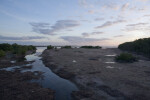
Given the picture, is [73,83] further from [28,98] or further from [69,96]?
[28,98]

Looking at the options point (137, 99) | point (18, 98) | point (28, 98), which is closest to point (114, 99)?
point (137, 99)

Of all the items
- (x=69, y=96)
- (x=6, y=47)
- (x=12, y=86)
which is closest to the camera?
(x=69, y=96)

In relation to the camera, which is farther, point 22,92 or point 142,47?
point 142,47

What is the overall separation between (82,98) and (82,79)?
3.91 meters

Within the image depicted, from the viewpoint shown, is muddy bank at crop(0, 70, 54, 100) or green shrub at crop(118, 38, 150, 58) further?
green shrub at crop(118, 38, 150, 58)

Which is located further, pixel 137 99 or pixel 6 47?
pixel 6 47

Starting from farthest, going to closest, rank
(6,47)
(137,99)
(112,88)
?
(6,47) → (112,88) → (137,99)

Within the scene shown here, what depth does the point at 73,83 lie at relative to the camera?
11.2 metres

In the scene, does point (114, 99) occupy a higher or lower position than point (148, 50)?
lower

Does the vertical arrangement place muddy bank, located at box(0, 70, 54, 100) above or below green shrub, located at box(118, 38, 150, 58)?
below

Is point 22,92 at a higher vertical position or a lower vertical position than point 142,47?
lower

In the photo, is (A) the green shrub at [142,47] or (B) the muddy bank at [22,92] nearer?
(B) the muddy bank at [22,92]

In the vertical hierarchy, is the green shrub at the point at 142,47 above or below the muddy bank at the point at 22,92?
above

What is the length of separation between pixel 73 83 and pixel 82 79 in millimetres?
995
